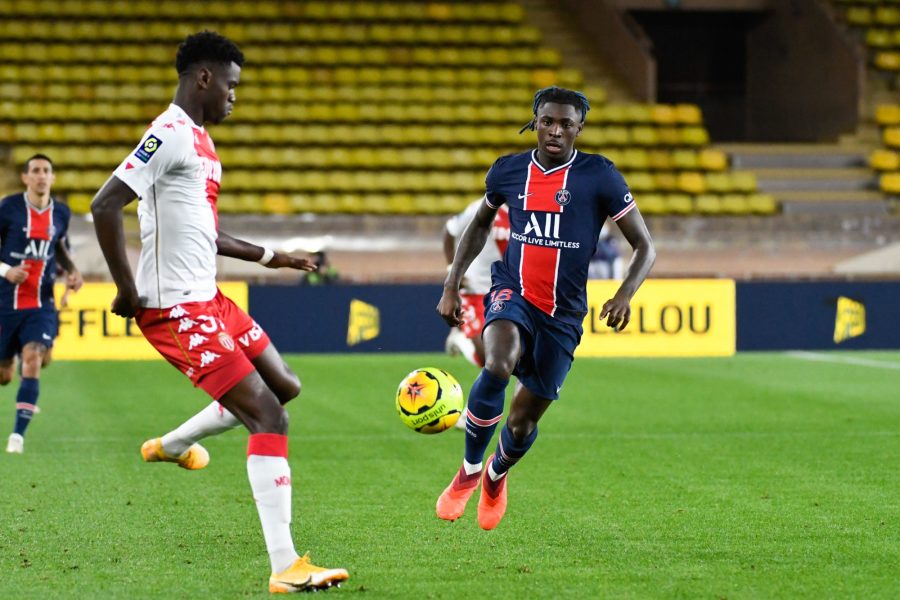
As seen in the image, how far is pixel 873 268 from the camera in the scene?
22.7m

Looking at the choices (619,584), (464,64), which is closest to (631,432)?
(619,584)

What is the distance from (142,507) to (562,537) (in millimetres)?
2139

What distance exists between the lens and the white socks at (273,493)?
4941 millimetres

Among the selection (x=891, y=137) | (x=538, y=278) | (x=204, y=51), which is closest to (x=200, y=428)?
(x=538, y=278)

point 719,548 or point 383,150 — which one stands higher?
point 383,150

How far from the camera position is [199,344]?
5.09 metres

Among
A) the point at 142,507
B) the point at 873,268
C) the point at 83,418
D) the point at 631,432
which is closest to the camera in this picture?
the point at 142,507

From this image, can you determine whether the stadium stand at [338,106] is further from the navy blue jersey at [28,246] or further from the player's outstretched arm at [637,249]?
the player's outstretched arm at [637,249]

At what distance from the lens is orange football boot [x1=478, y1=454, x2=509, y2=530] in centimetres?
620

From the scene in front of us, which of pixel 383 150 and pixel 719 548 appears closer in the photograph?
pixel 719 548

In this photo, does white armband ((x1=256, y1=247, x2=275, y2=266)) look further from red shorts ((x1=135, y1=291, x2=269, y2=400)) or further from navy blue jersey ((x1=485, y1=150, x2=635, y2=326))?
navy blue jersey ((x1=485, y1=150, x2=635, y2=326))

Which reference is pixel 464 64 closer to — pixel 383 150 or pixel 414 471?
pixel 383 150

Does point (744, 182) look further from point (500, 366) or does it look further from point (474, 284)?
point (500, 366)

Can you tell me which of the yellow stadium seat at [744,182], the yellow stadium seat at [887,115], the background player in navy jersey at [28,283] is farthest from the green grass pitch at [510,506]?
the yellow stadium seat at [887,115]
